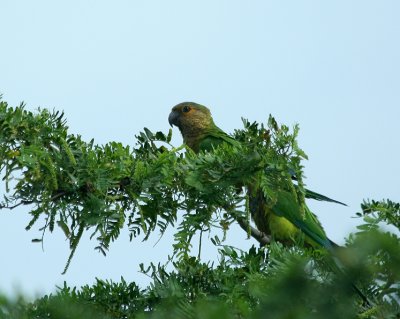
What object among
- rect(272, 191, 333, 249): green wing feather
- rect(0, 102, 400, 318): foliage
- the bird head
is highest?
the bird head

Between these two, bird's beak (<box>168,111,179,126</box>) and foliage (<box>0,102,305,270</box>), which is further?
bird's beak (<box>168,111,179,126</box>)

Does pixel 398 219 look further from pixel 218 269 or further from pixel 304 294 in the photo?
pixel 304 294

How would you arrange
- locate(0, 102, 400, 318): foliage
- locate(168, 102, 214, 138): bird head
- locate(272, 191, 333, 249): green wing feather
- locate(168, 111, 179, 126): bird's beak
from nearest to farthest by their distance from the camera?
locate(0, 102, 400, 318): foliage
locate(272, 191, 333, 249): green wing feather
locate(168, 102, 214, 138): bird head
locate(168, 111, 179, 126): bird's beak

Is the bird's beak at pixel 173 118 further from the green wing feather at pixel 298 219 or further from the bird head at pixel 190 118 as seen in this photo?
the green wing feather at pixel 298 219

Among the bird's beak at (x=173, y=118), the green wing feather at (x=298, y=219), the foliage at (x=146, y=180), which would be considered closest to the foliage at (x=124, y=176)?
the foliage at (x=146, y=180)

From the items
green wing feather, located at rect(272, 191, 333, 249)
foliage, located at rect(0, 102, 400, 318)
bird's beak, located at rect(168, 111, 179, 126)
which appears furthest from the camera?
bird's beak, located at rect(168, 111, 179, 126)

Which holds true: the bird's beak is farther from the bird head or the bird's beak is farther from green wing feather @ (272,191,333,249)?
green wing feather @ (272,191,333,249)

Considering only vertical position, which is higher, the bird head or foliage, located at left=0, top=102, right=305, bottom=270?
the bird head

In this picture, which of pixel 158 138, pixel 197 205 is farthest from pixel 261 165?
pixel 158 138

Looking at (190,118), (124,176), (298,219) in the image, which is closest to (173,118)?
(190,118)

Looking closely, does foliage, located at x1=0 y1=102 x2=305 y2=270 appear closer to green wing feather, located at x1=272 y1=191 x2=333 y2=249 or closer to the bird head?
green wing feather, located at x1=272 y1=191 x2=333 y2=249

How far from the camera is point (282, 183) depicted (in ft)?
8.72

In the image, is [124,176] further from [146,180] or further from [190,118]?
[190,118]

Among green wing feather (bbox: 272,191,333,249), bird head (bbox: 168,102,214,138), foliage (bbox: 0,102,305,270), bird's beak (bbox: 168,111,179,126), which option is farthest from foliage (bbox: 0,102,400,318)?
bird's beak (bbox: 168,111,179,126)
